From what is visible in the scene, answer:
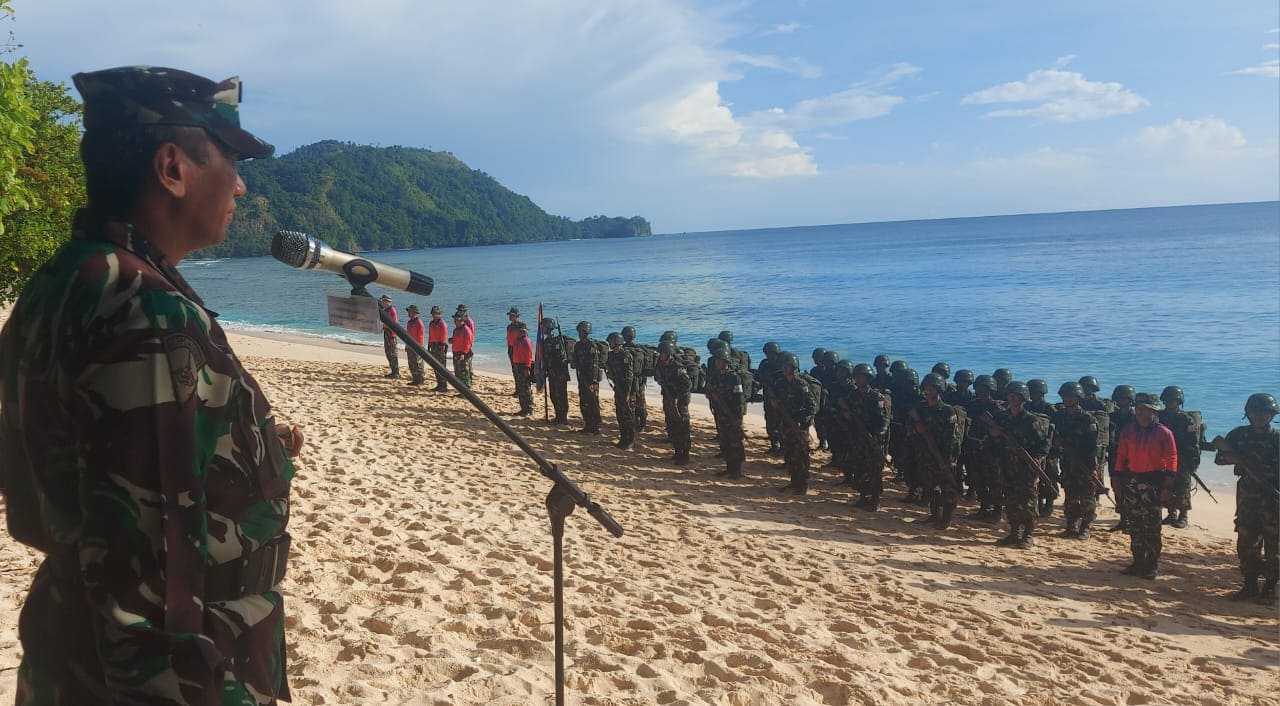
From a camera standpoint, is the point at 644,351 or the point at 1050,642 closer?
the point at 1050,642

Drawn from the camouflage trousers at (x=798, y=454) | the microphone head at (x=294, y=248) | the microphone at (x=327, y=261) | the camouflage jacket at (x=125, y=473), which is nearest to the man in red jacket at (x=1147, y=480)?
the camouflage trousers at (x=798, y=454)

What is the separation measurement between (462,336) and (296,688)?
1250 cm

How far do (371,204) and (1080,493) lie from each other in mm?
158863

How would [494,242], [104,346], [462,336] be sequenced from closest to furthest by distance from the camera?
1. [104,346]
2. [462,336]
3. [494,242]

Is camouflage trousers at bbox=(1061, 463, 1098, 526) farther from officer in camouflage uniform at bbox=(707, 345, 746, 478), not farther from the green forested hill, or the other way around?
the green forested hill

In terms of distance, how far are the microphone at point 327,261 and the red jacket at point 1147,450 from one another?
26.2ft

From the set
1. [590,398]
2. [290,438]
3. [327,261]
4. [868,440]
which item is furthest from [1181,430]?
[290,438]

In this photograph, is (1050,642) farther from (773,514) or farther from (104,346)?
(104,346)

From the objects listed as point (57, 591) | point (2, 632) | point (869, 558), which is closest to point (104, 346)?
point (57, 591)

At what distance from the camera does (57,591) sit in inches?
50.8

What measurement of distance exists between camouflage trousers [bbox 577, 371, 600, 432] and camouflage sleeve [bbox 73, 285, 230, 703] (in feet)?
38.3

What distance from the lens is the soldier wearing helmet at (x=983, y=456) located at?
9320mm

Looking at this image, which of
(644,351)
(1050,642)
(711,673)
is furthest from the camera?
(644,351)

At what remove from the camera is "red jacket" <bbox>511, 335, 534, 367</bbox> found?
47.0 ft
